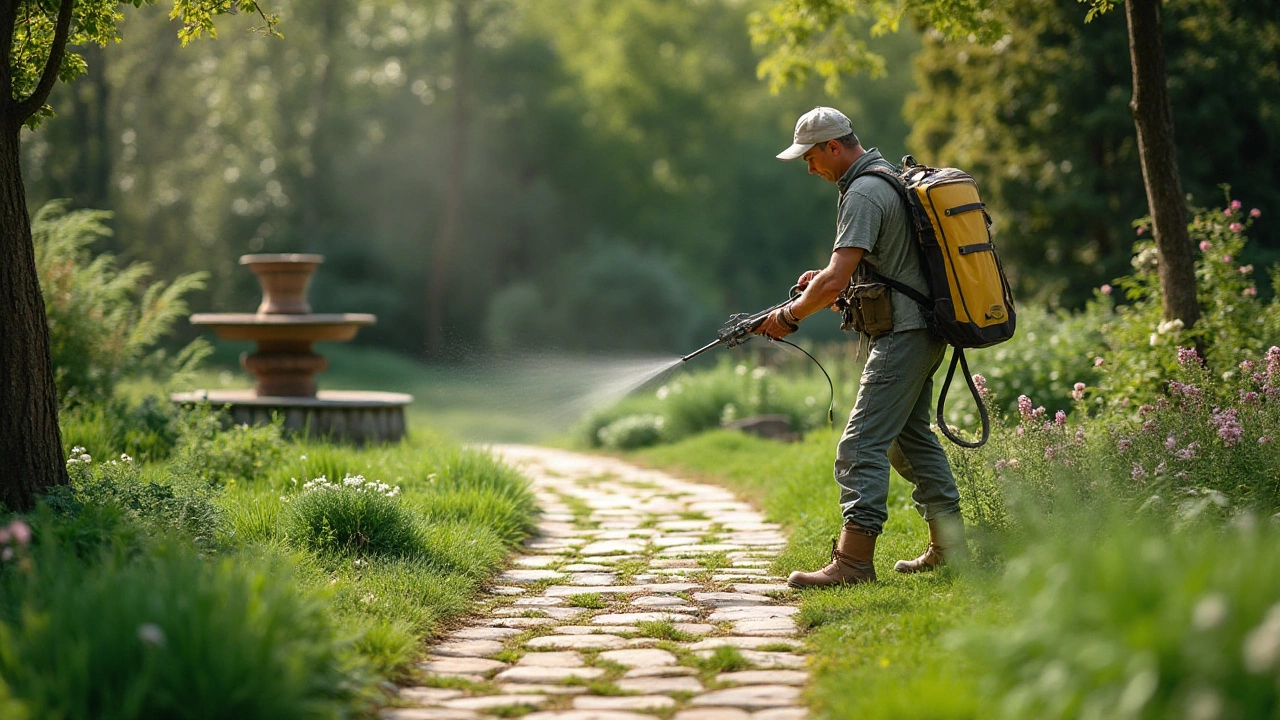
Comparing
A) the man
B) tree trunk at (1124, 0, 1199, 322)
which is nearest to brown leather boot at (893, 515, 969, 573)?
the man

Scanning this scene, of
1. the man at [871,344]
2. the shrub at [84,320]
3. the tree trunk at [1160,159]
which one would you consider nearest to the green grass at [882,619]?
the man at [871,344]

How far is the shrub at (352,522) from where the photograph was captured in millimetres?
5617

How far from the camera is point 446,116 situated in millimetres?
37688

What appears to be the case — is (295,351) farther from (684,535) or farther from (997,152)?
(997,152)

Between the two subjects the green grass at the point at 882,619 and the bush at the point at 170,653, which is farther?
the green grass at the point at 882,619

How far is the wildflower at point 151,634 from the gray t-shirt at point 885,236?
3.09 metres

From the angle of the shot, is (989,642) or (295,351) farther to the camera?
(295,351)

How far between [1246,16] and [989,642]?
12.5 metres

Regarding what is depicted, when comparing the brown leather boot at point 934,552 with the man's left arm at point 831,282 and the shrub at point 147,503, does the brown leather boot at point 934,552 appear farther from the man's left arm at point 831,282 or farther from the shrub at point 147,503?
the shrub at point 147,503

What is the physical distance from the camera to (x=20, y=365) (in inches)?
207

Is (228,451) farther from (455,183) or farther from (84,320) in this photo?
A: (455,183)

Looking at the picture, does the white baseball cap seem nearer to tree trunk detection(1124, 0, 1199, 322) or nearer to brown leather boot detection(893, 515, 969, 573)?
brown leather boot detection(893, 515, 969, 573)

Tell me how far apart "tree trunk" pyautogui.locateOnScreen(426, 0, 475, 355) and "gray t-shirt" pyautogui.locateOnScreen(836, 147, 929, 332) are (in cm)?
3167

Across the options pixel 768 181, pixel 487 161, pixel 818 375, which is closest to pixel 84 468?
pixel 818 375
